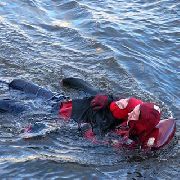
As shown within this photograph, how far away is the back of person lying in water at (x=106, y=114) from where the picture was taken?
6145 millimetres

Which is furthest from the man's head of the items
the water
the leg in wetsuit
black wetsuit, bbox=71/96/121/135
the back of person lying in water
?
the leg in wetsuit

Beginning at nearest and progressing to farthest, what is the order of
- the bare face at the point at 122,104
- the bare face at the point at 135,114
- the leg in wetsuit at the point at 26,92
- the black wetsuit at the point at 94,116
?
the bare face at the point at 135,114 < the bare face at the point at 122,104 < the black wetsuit at the point at 94,116 < the leg in wetsuit at the point at 26,92

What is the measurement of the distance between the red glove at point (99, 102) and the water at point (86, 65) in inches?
18.1

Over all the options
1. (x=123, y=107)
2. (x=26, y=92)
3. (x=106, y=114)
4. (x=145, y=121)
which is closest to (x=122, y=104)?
(x=123, y=107)

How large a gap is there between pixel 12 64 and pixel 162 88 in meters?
2.98

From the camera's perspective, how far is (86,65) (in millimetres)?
9414

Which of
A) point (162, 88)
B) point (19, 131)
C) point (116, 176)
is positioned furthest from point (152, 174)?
point (162, 88)

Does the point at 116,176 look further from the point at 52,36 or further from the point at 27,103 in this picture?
the point at 52,36

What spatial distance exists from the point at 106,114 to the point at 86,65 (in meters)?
2.80

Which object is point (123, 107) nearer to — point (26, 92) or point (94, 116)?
point (94, 116)

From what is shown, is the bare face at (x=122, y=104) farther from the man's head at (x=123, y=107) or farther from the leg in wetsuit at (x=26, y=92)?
the leg in wetsuit at (x=26, y=92)

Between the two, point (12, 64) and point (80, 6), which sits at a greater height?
point (80, 6)

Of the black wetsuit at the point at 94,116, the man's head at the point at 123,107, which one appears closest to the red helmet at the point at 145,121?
the man's head at the point at 123,107

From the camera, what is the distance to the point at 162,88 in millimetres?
8758
